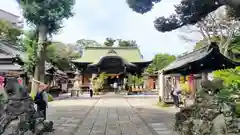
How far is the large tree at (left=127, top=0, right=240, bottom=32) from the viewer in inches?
334

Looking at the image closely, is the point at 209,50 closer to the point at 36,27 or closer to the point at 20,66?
the point at 36,27

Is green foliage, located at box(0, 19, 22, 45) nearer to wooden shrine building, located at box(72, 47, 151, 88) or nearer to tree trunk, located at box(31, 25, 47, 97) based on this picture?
wooden shrine building, located at box(72, 47, 151, 88)

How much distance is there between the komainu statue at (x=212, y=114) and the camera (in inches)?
245

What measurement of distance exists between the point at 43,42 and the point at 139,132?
13.6 meters

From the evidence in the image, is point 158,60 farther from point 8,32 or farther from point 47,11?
point 47,11

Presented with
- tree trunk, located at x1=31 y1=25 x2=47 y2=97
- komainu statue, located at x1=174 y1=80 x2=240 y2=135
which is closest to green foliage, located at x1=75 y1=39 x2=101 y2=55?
tree trunk, located at x1=31 y1=25 x2=47 y2=97

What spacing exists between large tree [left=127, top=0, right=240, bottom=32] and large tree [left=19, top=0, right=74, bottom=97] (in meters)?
9.32

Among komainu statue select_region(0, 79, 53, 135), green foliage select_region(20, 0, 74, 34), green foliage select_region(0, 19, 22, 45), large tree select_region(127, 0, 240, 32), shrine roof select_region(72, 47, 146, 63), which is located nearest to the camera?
komainu statue select_region(0, 79, 53, 135)

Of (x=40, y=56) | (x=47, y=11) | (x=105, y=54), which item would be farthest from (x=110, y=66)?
(x=47, y=11)

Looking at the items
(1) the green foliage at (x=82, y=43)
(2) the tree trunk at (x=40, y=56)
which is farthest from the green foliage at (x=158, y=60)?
(2) the tree trunk at (x=40, y=56)

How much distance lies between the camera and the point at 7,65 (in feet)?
71.5

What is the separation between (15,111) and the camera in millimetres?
7289

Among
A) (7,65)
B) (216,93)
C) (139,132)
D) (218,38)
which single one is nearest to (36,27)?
(7,65)

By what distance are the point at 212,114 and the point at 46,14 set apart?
1389cm
